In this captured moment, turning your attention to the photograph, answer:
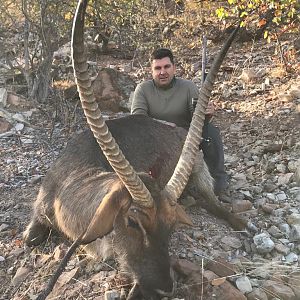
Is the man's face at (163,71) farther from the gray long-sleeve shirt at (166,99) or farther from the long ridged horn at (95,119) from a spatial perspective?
the long ridged horn at (95,119)

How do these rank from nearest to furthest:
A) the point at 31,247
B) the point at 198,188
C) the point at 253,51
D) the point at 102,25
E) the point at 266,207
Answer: the point at 31,247, the point at 266,207, the point at 198,188, the point at 253,51, the point at 102,25

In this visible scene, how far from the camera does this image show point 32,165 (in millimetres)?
7191

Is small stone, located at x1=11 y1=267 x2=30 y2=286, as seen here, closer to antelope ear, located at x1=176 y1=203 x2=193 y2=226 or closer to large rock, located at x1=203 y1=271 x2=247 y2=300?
antelope ear, located at x1=176 y1=203 x2=193 y2=226

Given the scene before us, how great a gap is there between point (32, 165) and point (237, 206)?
3.04 meters

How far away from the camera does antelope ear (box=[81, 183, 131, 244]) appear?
3.86 metres

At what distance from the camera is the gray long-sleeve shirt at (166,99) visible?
710cm

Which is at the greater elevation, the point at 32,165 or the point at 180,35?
the point at 180,35

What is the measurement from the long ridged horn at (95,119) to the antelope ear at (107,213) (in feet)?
0.41

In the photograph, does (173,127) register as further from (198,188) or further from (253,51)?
(253,51)

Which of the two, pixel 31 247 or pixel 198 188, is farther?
pixel 198 188

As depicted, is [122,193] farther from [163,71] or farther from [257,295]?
[163,71]

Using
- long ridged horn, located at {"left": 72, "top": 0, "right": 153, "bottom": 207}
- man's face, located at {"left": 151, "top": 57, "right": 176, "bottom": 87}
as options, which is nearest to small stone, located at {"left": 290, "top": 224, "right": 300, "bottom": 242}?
long ridged horn, located at {"left": 72, "top": 0, "right": 153, "bottom": 207}

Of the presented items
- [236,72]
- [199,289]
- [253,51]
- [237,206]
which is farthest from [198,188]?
[253,51]

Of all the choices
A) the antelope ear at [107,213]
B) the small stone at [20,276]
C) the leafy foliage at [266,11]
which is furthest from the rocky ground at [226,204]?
the leafy foliage at [266,11]
